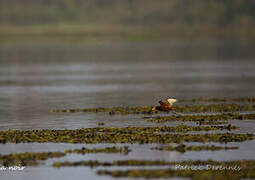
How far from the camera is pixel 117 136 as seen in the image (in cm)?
3597

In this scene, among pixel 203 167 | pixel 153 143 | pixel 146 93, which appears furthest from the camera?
pixel 146 93

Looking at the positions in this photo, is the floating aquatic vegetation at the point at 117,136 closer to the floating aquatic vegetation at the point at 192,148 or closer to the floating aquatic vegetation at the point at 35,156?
the floating aquatic vegetation at the point at 192,148

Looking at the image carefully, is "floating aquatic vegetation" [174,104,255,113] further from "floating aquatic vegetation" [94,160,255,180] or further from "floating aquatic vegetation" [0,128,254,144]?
"floating aquatic vegetation" [94,160,255,180]

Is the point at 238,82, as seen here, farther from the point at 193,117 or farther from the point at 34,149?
the point at 34,149

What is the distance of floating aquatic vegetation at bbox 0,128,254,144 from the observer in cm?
3484

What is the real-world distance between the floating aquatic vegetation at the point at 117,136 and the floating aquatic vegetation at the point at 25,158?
3.56m

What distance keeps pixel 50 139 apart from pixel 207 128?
28.1 ft

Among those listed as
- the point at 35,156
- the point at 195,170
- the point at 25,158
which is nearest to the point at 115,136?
the point at 35,156

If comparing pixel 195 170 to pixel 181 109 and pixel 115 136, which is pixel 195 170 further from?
pixel 181 109

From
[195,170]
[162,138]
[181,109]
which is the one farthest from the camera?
[181,109]

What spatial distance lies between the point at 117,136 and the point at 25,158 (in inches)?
251

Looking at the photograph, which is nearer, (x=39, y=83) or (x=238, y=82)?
(x=238, y=82)

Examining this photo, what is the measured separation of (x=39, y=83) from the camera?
84375 mm

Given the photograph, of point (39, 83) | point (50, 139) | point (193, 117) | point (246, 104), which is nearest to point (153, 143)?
point (50, 139)
